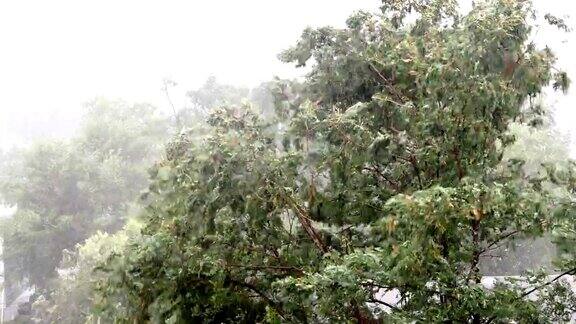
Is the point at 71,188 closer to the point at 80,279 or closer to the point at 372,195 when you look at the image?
the point at 80,279

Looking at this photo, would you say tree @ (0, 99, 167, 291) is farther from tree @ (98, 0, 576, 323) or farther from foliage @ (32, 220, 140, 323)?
tree @ (98, 0, 576, 323)

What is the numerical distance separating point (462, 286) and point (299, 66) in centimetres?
395

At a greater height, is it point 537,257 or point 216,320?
point 537,257

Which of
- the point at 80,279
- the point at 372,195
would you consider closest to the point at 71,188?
the point at 80,279

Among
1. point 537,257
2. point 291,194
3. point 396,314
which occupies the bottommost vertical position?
point 396,314

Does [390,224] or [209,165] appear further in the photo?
[209,165]

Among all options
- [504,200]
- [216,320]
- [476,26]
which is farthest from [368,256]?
[216,320]

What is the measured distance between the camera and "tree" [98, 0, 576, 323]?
4.22 meters

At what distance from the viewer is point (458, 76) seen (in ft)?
14.6

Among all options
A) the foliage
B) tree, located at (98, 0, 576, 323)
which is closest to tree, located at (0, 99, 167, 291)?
the foliage

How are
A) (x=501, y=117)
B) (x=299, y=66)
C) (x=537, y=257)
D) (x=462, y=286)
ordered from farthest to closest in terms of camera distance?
(x=537, y=257) < (x=299, y=66) < (x=501, y=117) < (x=462, y=286)

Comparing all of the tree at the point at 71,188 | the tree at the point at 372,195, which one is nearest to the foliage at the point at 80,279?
the tree at the point at 71,188

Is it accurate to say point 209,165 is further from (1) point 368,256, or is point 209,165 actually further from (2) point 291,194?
(1) point 368,256

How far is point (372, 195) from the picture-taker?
5516 millimetres
